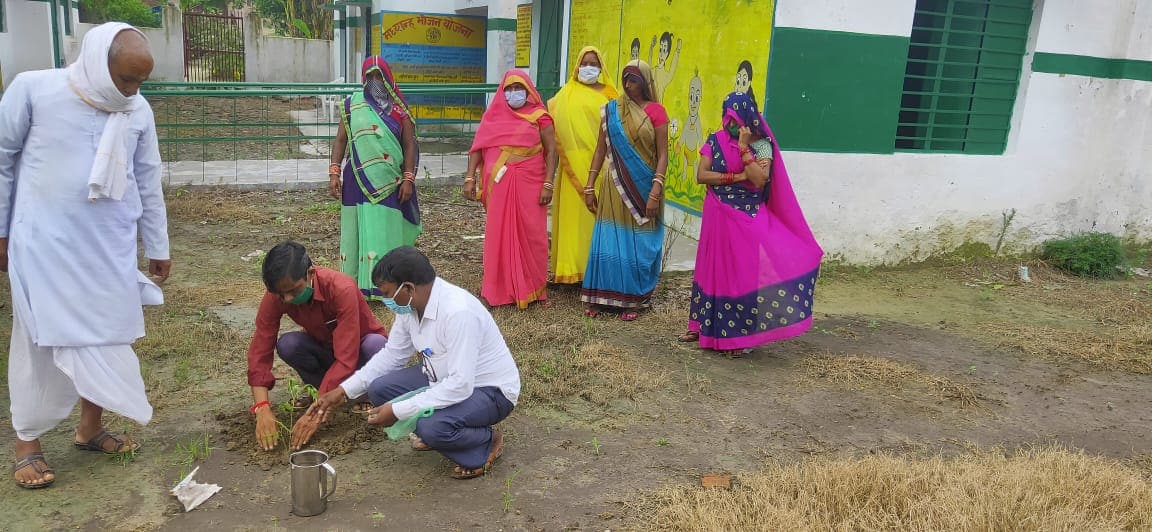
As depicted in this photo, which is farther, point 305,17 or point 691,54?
point 305,17

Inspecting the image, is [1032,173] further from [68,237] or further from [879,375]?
[68,237]

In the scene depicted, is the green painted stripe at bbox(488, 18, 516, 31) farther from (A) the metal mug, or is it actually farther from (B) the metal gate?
(B) the metal gate

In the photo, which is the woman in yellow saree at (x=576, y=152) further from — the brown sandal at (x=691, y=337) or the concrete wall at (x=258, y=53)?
the concrete wall at (x=258, y=53)

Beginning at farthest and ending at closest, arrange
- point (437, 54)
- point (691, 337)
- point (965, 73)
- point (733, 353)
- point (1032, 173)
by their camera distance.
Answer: point (437, 54), point (1032, 173), point (965, 73), point (691, 337), point (733, 353)

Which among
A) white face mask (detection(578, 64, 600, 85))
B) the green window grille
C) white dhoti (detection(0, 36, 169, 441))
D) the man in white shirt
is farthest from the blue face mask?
the green window grille

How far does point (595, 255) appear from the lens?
18.4 ft

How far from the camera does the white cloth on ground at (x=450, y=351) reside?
10.3 feet

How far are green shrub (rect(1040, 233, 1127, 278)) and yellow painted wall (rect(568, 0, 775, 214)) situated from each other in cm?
328

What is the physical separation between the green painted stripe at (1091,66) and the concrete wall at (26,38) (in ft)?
37.5

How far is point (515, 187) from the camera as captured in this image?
18.4 feet

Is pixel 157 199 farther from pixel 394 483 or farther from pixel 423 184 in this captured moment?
pixel 423 184

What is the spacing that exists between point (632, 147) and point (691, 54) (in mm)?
2327

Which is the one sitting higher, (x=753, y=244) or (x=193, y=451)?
(x=753, y=244)

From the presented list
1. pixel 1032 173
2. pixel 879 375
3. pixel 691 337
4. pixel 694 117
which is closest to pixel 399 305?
pixel 691 337
